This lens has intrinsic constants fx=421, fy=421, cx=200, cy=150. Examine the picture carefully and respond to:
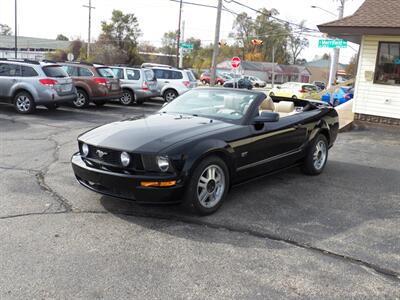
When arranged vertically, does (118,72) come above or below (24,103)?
above

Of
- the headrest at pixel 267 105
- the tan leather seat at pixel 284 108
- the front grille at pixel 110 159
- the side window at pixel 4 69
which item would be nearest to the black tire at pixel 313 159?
the tan leather seat at pixel 284 108

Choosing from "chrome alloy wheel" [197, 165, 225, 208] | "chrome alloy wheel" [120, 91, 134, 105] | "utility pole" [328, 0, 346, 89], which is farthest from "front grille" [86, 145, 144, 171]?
"utility pole" [328, 0, 346, 89]

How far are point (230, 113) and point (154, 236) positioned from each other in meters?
2.09

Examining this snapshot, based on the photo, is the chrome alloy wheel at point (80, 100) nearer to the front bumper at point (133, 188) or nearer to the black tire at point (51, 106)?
the black tire at point (51, 106)

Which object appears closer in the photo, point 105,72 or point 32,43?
point 105,72

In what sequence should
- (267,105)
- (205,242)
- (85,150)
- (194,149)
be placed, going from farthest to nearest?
1. (267,105)
2. (85,150)
3. (194,149)
4. (205,242)

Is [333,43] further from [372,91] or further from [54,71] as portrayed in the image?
[54,71]

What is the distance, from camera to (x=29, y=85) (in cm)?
1241

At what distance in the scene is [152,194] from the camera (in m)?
4.26

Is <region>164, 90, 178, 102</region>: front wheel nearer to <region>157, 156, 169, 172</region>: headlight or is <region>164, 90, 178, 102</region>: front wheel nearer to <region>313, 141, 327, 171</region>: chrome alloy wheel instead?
<region>313, 141, 327, 171</region>: chrome alloy wheel

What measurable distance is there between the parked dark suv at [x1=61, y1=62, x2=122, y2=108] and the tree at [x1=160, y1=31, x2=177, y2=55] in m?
81.4

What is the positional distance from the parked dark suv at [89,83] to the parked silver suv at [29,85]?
6.86 feet

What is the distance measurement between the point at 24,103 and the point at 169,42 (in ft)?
291

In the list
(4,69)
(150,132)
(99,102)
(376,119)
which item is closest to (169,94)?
(99,102)
